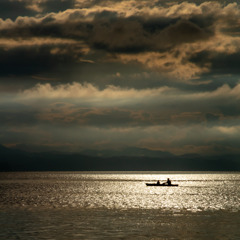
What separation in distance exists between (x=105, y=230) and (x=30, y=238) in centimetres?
925

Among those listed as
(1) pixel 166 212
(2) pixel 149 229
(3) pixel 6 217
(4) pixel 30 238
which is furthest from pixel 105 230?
(1) pixel 166 212

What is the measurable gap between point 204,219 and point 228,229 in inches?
415

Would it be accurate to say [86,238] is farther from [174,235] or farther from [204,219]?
[204,219]

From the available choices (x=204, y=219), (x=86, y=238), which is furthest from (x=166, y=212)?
(x=86, y=238)

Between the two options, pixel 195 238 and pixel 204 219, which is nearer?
pixel 195 238

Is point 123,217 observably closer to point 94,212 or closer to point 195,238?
point 94,212

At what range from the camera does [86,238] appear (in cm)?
4628

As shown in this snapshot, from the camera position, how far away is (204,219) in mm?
64625

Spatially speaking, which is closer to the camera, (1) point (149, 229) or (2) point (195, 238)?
(2) point (195, 238)

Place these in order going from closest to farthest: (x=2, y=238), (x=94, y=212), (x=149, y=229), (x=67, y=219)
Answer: (x=2, y=238), (x=149, y=229), (x=67, y=219), (x=94, y=212)

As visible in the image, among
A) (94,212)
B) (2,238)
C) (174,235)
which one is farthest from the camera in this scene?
(94,212)

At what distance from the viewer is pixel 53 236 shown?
47250 mm

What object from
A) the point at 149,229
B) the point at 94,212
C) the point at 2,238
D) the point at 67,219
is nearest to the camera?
the point at 2,238

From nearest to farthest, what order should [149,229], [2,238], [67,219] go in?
1. [2,238]
2. [149,229]
3. [67,219]
